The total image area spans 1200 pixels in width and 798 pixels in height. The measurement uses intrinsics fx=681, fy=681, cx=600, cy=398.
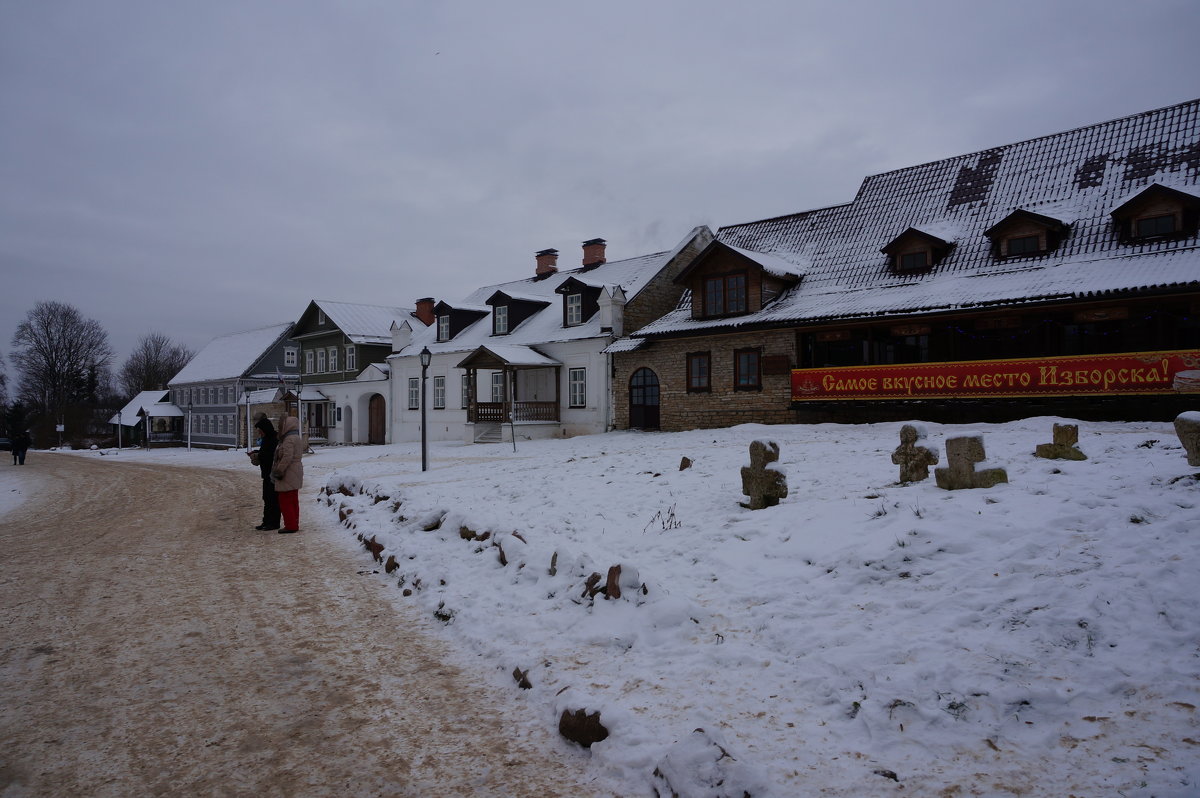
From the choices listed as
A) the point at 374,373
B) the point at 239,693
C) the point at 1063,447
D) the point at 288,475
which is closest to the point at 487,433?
the point at 374,373

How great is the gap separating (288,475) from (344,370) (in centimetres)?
3091

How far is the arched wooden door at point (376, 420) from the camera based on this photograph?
36412mm

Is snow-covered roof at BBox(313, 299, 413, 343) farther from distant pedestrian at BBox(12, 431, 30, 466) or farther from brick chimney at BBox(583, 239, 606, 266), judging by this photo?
distant pedestrian at BBox(12, 431, 30, 466)

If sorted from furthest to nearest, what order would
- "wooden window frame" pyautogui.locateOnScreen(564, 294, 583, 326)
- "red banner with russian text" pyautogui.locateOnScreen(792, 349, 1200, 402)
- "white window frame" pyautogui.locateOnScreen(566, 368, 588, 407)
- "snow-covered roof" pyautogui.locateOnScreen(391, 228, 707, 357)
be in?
1. "wooden window frame" pyautogui.locateOnScreen(564, 294, 583, 326)
2. "snow-covered roof" pyautogui.locateOnScreen(391, 228, 707, 357)
3. "white window frame" pyautogui.locateOnScreen(566, 368, 588, 407)
4. "red banner with russian text" pyautogui.locateOnScreen(792, 349, 1200, 402)

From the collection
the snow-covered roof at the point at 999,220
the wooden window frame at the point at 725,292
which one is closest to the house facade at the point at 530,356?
the snow-covered roof at the point at 999,220

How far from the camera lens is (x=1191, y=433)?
20.1 ft

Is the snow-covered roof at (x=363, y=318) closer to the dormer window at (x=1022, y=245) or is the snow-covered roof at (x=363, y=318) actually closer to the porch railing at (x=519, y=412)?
the porch railing at (x=519, y=412)

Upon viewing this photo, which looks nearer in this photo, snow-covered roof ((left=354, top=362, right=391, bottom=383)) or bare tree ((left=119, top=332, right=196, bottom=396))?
snow-covered roof ((left=354, top=362, right=391, bottom=383))

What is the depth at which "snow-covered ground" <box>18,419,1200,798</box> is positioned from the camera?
10.5 feet

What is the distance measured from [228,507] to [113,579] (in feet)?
20.3

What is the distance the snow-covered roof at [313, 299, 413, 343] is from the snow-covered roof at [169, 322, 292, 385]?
8.33 metres

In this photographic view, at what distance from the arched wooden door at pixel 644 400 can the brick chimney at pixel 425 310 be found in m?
18.5

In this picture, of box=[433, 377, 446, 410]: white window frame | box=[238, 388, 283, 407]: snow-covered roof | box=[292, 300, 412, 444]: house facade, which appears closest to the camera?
box=[433, 377, 446, 410]: white window frame

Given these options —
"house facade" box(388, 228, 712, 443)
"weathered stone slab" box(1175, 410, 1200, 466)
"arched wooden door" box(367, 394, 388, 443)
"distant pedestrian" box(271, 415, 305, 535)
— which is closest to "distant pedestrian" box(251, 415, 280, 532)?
"distant pedestrian" box(271, 415, 305, 535)
